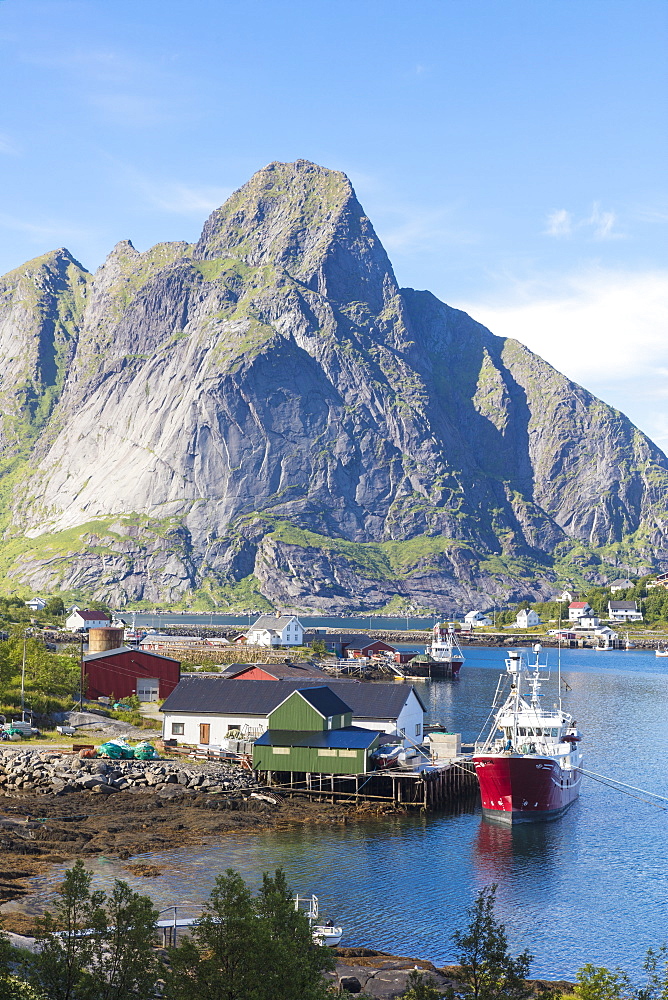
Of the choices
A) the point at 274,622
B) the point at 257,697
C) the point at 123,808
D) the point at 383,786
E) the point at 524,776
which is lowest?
the point at 383,786

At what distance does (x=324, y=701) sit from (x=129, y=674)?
39.1 m

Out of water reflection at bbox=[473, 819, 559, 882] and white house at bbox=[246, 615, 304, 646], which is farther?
white house at bbox=[246, 615, 304, 646]

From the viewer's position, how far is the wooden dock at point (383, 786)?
65.6 metres

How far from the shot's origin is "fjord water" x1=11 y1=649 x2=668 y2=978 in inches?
1649

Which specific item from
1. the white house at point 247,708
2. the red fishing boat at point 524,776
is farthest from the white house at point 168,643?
the red fishing boat at point 524,776

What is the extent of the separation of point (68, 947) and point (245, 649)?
149 m

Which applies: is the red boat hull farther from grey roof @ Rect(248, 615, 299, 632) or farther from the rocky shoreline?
grey roof @ Rect(248, 615, 299, 632)

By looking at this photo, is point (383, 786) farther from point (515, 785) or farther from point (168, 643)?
point (168, 643)

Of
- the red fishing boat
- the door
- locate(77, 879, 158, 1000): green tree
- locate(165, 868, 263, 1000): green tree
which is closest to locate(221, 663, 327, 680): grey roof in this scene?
the door

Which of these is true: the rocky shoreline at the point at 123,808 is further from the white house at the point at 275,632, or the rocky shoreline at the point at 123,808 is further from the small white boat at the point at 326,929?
the white house at the point at 275,632

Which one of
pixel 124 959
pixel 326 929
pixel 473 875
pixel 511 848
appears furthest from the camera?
pixel 511 848

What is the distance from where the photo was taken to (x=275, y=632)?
176m

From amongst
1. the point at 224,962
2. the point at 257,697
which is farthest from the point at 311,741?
the point at 224,962

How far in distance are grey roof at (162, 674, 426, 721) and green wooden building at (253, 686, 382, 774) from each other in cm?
671
